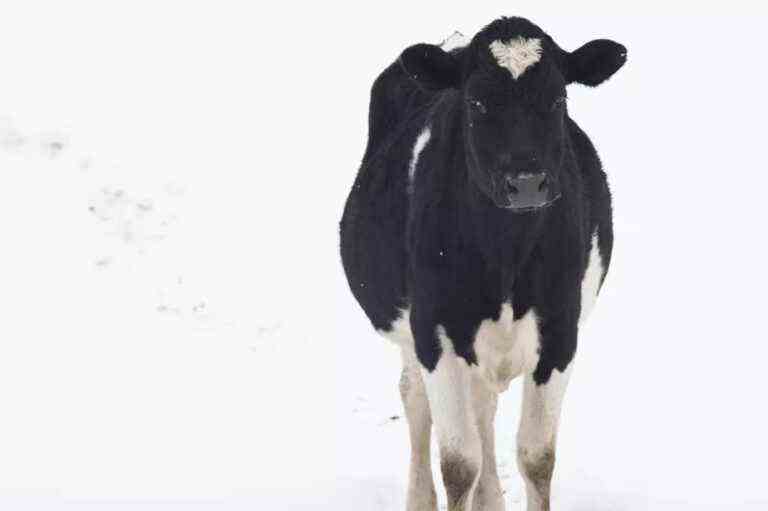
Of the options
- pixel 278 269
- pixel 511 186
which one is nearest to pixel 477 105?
pixel 511 186

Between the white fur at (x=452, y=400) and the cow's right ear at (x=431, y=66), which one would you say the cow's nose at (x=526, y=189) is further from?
the white fur at (x=452, y=400)

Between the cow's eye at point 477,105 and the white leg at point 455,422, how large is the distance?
0.92 metres

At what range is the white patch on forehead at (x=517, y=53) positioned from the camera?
4754 millimetres

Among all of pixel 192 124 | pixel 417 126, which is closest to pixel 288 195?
pixel 192 124

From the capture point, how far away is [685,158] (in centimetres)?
1297

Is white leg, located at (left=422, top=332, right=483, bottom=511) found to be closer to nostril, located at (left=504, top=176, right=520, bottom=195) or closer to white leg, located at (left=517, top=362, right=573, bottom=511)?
white leg, located at (left=517, top=362, right=573, bottom=511)

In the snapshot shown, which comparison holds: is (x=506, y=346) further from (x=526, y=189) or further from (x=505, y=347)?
(x=526, y=189)

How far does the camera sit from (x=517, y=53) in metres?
4.78

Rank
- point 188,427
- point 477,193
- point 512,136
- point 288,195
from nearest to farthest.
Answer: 1. point 512,136
2. point 477,193
3. point 188,427
4. point 288,195

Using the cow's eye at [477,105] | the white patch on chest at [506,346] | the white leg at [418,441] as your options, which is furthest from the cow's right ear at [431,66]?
the white leg at [418,441]

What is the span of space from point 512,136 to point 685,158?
8670mm

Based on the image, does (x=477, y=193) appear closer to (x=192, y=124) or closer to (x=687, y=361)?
(x=687, y=361)

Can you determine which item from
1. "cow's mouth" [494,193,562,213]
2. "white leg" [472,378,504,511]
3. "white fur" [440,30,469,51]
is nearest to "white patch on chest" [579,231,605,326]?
"white leg" [472,378,504,511]

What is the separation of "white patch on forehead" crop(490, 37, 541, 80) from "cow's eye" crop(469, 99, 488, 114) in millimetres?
156
